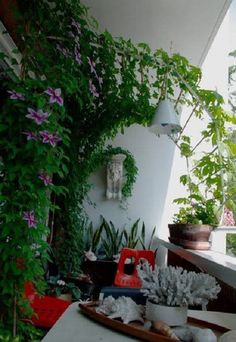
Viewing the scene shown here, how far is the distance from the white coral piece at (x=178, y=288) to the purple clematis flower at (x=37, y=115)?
0.96 m

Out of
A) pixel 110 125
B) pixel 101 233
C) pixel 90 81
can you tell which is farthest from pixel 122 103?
pixel 101 233

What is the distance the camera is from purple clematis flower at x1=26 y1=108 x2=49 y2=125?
1.65 m

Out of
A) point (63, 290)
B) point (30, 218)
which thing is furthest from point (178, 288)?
point (63, 290)

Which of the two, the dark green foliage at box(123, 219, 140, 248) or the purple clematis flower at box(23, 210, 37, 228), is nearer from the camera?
the purple clematis flower at box(23, 210, 37, 228)

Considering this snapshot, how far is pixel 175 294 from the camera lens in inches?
35.9

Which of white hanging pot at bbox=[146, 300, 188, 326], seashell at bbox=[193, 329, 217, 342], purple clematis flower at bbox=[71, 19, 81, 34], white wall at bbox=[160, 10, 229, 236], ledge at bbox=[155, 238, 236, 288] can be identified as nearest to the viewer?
seashell at bbox=[193, 329, 217, 342]

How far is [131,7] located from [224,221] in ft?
6.56

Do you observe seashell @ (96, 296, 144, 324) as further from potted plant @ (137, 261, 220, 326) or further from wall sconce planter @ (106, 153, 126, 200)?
wall sconce planter @ (106, 153, 126, 200)

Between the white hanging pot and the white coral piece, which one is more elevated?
the white coral piece

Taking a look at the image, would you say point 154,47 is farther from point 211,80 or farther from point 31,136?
point 31,136

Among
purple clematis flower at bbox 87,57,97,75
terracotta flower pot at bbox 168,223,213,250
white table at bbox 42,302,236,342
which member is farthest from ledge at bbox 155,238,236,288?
purple clematis flower at bbox 87,57,97,75

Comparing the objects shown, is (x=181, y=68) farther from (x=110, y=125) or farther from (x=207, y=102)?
Result: (x=110, y=125)

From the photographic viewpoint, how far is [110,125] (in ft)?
11.0

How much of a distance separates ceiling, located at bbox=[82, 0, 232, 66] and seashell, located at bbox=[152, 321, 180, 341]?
2.77 metres
